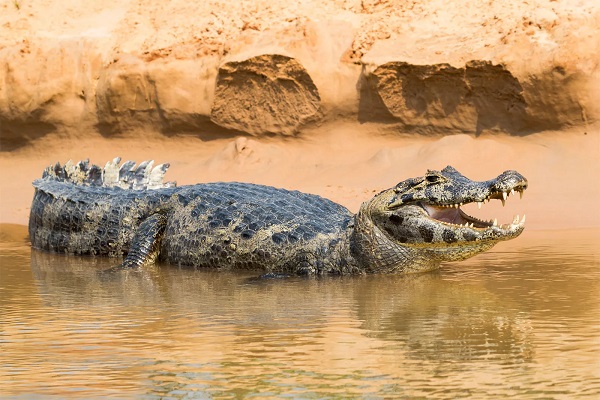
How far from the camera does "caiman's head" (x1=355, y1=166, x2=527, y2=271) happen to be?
7809mm

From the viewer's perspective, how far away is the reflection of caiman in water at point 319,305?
18.0ft

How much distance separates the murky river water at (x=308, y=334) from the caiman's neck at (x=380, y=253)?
0.14m

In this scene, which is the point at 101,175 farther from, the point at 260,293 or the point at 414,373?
the point at 414,373

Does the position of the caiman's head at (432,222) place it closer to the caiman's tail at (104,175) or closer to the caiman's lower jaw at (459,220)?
the caiman's lower jaw at (459,220)

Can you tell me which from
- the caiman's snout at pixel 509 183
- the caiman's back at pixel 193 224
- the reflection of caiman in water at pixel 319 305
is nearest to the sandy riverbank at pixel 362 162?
the caiman's back at pixel 193 224

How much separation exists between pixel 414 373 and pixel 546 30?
10.3 meters

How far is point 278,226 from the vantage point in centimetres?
869

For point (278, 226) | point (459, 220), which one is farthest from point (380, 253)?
point (278, 226)

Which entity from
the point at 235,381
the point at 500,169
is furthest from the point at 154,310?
the point at 500,169

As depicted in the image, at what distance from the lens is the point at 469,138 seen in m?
14.3

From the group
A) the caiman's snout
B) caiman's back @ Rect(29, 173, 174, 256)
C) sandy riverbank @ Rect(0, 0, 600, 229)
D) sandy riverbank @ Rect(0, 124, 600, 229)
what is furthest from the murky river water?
sandy riverbank @ Rect(0, 0, 600, 229)

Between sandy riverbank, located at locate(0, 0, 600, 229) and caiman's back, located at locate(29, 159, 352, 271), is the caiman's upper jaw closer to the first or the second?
caiman's back, located at locate(29, 159, 352, 271)

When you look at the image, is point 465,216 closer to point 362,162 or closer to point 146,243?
point 146,243

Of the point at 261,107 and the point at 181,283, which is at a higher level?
the point at 261,107
